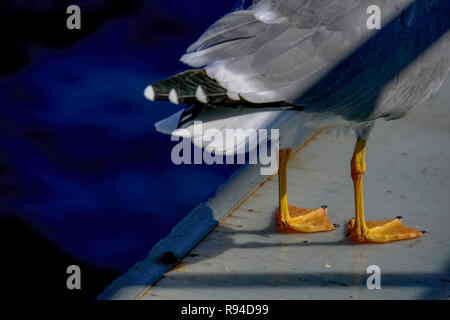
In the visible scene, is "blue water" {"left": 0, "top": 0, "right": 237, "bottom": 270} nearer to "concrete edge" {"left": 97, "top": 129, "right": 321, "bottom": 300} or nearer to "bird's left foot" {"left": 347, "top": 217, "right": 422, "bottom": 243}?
"concrete edge" {"left": 97, "top": 129, "right": 321, "bottom": 300}

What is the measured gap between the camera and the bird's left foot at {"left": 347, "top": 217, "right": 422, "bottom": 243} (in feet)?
14.2

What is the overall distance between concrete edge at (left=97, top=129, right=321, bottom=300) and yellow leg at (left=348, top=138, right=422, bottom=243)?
62cm

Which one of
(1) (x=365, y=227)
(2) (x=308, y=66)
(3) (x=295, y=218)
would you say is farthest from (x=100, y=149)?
(2) (x=308, y=66)

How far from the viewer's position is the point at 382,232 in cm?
434

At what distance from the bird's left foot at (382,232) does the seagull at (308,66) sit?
545 millimetres

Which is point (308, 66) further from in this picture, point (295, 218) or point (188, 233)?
point (188, 233)

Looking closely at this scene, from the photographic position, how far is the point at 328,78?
12.6 ft

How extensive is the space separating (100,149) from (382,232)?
10.1 feet

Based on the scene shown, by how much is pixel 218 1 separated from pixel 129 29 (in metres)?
1.06

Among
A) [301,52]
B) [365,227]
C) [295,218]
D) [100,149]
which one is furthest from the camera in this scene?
[100,149]

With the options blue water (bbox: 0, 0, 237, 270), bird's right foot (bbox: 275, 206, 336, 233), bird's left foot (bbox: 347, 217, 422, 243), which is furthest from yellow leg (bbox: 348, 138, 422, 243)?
blue water (bbox: 0, 0, 237, 270)

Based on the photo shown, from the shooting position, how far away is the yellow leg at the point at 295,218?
14.4ft

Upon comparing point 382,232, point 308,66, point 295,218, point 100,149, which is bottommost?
point 382,232

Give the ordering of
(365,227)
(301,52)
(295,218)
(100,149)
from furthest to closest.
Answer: (100,149) < (295,218) < (365,227) < (301,52)
